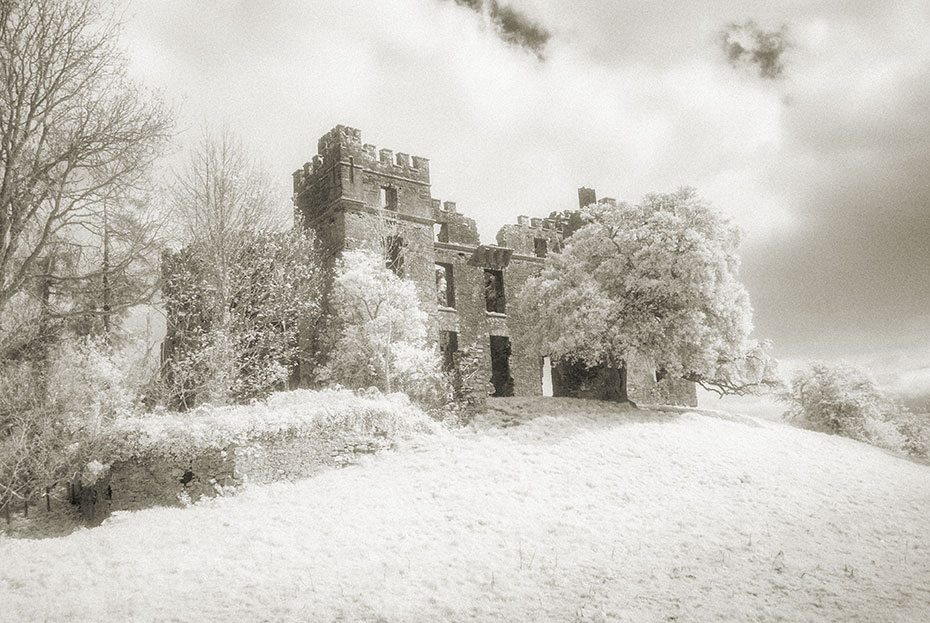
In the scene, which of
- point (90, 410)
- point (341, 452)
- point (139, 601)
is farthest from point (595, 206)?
point (139, 601)

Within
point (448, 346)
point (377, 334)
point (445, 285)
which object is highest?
point (445, 285)

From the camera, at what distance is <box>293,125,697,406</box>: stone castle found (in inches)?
1014

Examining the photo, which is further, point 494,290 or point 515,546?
point 494,290

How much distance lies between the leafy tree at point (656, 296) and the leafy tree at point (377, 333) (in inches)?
208

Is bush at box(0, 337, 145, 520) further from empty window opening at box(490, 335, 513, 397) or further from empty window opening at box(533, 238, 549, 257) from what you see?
empty window opening at box(533, 238, 549, 257)

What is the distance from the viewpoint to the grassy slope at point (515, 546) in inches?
340

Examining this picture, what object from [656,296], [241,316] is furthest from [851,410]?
[241,316]

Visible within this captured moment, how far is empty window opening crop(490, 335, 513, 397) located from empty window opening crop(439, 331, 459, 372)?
2459 mm

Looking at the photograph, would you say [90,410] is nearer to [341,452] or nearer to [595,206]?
[341,452]

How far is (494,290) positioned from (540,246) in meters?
4.08

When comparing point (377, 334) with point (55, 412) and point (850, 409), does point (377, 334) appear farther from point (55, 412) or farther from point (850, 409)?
point (850, 409)

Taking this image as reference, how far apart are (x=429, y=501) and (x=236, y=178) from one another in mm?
13204

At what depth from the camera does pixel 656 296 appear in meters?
23.0

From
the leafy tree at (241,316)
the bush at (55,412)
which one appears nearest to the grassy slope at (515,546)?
the bush at (55,412)
